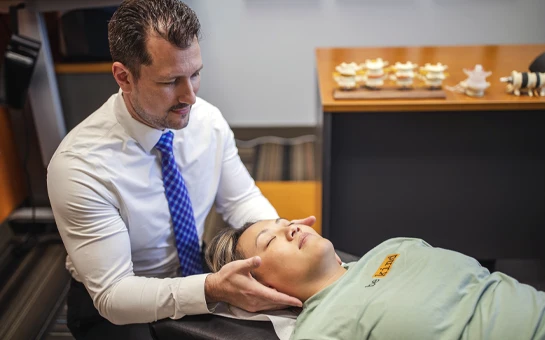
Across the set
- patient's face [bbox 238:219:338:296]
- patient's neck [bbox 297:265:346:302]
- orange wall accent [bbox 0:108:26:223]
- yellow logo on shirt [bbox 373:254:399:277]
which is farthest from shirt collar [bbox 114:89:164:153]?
orange wall accent [bbox 0:108:26:223]

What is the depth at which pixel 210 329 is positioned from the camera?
1.34 meters

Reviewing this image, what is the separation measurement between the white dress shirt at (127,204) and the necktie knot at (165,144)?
0.02 metres

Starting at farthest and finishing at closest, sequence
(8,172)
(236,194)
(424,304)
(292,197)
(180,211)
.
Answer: (292,197)
(8,172)
(236,194)
(180,211)
(424,304)

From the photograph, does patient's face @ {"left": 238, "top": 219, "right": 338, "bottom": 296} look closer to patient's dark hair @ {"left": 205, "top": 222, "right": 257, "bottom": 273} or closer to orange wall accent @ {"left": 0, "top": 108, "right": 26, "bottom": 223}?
patient's dark hair @ {"left": 205, "top": 222, "right": 257, "bottom": 273}

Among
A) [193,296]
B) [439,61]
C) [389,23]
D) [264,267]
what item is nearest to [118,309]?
[193,296]

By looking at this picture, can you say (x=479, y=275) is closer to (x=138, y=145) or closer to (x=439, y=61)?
(x=138, y=145)

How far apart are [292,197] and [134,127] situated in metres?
→ 1.58

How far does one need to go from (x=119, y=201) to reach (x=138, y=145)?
0.53ft

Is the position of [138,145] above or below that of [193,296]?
above

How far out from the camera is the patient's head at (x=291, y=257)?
4.64 feet

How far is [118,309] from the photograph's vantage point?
1376mm

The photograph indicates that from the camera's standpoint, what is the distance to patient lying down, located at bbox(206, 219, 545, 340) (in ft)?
4.00

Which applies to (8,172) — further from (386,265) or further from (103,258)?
(386,265)

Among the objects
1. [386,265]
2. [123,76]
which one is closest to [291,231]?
[386,265]
